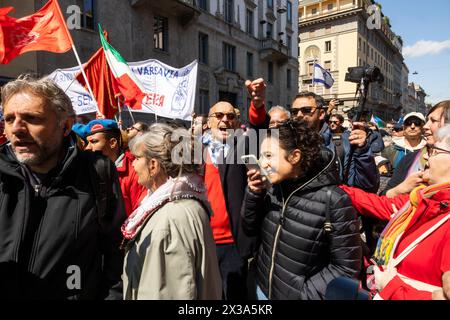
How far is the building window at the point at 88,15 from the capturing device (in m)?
11.3

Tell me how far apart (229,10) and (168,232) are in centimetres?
2077

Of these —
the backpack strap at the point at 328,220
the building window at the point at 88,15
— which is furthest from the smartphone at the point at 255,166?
the building window at the point at 88,15

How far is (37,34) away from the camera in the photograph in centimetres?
508

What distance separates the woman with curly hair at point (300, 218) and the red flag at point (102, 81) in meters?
4.80

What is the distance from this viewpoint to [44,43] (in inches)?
198

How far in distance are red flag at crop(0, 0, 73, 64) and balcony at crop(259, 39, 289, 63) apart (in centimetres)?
1924

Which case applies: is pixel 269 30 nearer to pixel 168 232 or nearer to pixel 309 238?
pixel 309 238

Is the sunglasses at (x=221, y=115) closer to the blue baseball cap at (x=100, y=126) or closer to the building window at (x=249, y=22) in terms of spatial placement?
the blue baseball cap at (x=100, y=126)

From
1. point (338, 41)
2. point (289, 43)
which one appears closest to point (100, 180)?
point (289, 43)

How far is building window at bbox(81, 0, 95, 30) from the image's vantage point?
11.3 meters

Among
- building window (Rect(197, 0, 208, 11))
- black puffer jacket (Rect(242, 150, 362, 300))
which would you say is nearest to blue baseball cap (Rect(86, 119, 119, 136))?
black puffer jacket (Rect(242, 150, 362, 300))

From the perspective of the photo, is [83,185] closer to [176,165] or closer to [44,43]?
[176,165]

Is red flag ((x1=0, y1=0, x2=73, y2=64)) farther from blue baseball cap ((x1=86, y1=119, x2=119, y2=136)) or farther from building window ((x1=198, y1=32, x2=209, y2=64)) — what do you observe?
building window ((x1=198, y1=32, x2=209, y2=64))
